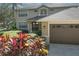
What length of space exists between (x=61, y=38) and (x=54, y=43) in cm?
22

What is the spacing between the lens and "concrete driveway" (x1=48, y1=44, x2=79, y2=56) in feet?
27.4

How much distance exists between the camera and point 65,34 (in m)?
8.47

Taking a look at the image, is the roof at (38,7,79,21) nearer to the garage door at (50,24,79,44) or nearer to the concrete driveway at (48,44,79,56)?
the garage door at (50,24,79,44)

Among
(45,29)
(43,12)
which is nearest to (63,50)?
(45,29)

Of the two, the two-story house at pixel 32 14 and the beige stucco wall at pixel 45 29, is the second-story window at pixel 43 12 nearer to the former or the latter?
the two-story house at pixel 32 14

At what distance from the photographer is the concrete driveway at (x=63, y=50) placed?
27.4ft

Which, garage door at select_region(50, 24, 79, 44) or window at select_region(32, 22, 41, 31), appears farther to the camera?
garage door at select_region(50, 24, 79, 44)

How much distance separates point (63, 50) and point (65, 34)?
1.28 feet

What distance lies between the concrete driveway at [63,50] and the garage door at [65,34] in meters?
0.11

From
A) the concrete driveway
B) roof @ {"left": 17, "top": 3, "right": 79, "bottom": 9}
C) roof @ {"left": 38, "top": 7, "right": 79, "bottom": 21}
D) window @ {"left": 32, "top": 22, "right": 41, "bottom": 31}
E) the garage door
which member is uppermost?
roof @ {"left": 17, "top": 3, "right": 79, "bottom": 9}

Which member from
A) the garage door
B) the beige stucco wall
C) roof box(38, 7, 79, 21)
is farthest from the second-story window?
the garage door

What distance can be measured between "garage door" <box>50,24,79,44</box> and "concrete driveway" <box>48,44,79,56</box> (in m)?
0.11

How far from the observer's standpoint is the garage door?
27.4ft

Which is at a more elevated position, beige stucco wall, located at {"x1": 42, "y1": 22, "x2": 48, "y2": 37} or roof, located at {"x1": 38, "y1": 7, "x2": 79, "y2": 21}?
roof, located at {"x1": 38, "y1": 7, "x2": 79, "y2": 21}
